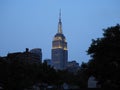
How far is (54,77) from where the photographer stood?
99.9m

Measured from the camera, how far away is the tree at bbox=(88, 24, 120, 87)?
51.1 m

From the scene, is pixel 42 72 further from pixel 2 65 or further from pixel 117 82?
pixel 117 82

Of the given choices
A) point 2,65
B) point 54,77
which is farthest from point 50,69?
point 2,65

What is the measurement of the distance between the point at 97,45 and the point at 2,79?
2538 centimetres

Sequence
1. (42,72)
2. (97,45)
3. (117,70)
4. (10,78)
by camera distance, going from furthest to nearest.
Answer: (42,72)
(10,78)
(97,45)
(117,70)

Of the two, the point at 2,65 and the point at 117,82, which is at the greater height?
the point at 2,65

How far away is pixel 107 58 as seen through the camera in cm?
5122

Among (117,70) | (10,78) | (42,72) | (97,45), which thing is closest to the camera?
(117,70)

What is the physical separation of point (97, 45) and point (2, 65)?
91.5 ft

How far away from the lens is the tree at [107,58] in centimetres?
5106

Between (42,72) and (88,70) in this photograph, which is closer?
(88,70)

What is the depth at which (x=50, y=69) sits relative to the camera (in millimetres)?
100562

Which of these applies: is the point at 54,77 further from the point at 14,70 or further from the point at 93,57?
the point at 93,57

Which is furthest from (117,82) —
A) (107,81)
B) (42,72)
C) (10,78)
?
(42,72)
